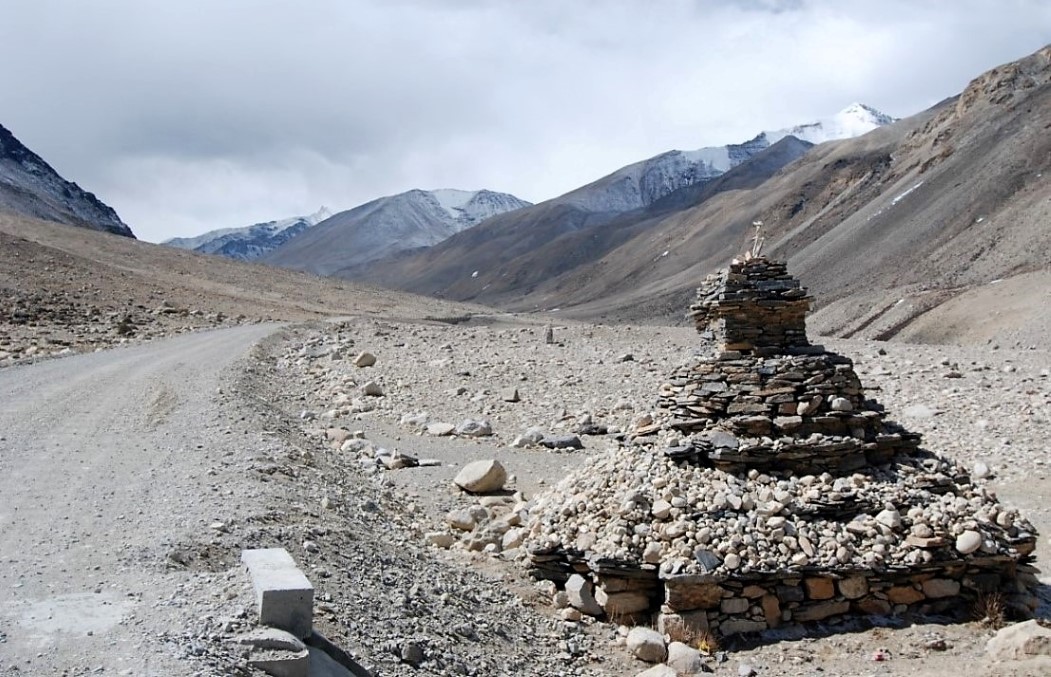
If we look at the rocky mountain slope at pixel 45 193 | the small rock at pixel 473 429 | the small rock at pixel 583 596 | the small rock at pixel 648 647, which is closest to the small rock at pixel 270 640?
the small rock at pixel 648 647

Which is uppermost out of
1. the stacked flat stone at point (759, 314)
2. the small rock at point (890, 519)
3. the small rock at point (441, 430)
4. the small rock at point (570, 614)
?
the stacked flat stone at point (759, 314)

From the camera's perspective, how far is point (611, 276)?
105125 mm

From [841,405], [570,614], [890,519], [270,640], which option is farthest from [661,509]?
[270,640]

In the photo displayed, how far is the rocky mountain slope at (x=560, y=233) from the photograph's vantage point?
128250 mm

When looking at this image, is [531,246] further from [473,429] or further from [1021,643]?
[1021,643]

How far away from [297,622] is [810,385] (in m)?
6.39

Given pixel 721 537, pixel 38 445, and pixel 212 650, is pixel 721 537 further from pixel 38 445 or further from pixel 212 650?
pixel 38 445

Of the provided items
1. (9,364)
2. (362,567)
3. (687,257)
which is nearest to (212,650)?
(362,567)

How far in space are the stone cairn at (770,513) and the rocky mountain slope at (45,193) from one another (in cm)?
6713

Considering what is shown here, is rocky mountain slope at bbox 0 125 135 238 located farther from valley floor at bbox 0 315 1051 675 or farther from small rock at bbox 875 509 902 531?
small rock at bbox 875 509 902 531

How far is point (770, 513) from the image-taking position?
30.2 ft

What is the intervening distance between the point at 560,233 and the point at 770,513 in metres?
149

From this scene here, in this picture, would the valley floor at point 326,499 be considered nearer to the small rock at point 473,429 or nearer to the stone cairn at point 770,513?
the small rock at point 473,429

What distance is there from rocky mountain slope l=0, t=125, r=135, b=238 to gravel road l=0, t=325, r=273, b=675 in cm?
6071
